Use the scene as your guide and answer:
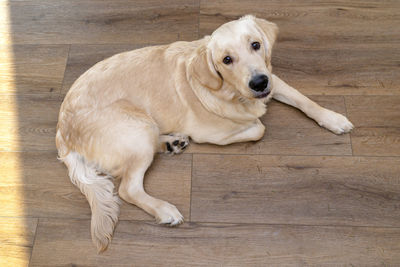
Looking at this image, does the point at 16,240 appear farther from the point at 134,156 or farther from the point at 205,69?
the point at 205,69

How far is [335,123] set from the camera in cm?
222

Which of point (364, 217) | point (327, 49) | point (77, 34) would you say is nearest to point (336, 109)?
point (327, 49)

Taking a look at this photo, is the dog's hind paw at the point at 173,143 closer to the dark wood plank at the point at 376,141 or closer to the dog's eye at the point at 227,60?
the dog's eye at the point at 227,60

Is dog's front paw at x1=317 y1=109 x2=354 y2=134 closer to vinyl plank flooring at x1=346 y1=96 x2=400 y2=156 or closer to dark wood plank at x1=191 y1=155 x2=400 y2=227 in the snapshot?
vinyl plank flooring at x1=346 y1=96 x2=400 y2=156

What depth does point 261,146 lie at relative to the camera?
225cm

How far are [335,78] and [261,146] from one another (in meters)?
0.70

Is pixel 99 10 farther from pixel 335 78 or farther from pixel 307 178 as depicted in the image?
pixel 307 178

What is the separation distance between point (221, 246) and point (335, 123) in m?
0.96

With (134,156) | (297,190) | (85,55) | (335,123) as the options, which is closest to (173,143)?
(134,156)

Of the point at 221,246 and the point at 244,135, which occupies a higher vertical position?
the point at 244,135

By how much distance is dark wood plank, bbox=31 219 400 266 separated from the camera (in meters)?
1.89

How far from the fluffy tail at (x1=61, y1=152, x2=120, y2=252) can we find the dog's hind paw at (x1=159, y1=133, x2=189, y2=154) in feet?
1.17

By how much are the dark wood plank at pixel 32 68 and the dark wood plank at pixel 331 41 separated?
1063mm

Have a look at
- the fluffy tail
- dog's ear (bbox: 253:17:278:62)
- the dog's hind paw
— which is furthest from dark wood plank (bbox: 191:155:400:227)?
dog's ear (bbox: 253:17:278:62)
